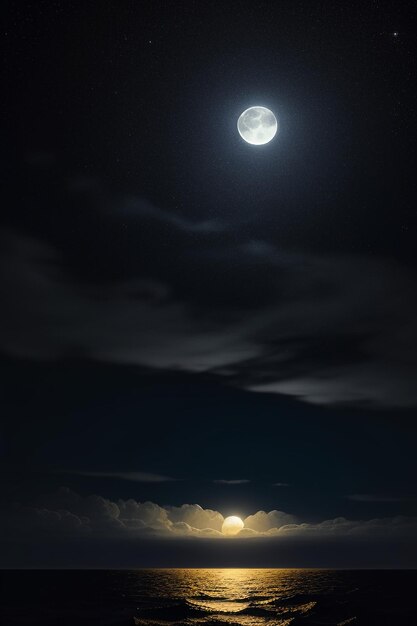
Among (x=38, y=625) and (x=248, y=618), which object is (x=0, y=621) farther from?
(x=248, y=618)

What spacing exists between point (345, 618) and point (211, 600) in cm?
3574

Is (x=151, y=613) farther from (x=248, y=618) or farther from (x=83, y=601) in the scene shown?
(x=83, y=601)

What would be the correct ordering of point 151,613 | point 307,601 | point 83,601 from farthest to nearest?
point 83,601 < point 307,601 < point 151,613

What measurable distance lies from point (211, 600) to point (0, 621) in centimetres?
4226

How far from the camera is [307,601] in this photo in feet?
333

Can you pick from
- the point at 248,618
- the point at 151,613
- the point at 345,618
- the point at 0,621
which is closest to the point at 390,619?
the point at 345,618

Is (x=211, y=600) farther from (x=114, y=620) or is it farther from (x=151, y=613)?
(x=114, y=620)

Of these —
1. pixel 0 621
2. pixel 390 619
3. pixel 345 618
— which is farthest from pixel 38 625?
pixel 390 619

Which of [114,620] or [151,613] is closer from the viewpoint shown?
[114,620]

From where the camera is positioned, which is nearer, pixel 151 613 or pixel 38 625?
pixel 38 625

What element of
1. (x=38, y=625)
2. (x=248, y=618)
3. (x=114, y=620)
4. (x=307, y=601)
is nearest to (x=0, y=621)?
(x=38, y=625)

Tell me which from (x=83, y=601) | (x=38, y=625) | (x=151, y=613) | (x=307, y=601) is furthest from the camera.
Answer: (x=83, y=601)

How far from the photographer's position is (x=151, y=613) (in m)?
78.4

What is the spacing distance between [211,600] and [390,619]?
3730 centimetres
